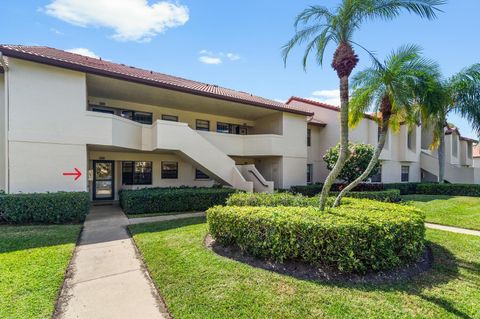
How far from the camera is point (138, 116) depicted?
1638 centimetres

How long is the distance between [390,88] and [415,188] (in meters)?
17.1

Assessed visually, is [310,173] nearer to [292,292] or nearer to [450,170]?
[450,170]

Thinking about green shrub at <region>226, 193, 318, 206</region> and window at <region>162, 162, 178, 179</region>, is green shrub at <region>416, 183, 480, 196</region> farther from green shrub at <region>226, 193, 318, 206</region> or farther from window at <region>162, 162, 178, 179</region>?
window at <region>162, 162, 178, 179</region>

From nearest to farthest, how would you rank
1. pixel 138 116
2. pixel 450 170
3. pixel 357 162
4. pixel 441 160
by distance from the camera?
pixel 357 162 < pixel 138 116 < pixel 441 160 < pixel 450 170

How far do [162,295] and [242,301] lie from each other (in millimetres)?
1364

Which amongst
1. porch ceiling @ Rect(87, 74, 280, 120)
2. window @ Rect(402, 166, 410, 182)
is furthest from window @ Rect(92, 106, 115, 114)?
window @ Rect(402, 166, 410, 182)


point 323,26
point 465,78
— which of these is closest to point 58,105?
point 323,26

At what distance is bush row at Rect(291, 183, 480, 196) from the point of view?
16859 mm

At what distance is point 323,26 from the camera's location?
689 cm

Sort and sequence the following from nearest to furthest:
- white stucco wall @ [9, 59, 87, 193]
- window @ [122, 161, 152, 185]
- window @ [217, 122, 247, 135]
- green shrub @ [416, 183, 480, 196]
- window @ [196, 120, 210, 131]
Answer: white stucco wall @ [9, 59, 87, 193], window @ [122, 161, 152, 185], green shrub @ [416, 183, 480, 196], window @ [196, 120, 210, 131], window @ [217, 122, 247, 135]

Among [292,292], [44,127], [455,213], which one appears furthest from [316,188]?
[44,127]

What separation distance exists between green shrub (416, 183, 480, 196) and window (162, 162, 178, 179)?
1828 cm

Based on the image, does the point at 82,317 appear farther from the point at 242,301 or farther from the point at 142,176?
the point at 142,176

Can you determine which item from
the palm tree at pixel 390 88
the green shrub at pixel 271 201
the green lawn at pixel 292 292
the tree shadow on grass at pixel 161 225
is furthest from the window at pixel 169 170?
the palm tree at pixel 390 88
